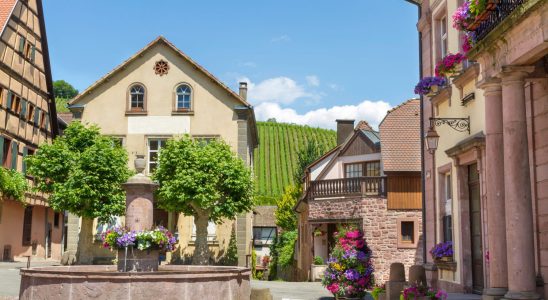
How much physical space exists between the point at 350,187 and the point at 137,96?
11.9m

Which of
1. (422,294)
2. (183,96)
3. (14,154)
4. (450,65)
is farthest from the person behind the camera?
(183,96)

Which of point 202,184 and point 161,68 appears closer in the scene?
point 202,184

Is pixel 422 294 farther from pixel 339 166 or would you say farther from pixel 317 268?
pixel 339 166

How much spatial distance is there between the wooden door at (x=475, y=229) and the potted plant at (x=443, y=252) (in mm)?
1091

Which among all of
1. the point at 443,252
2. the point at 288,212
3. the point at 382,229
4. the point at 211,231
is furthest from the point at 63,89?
the point at 443,252

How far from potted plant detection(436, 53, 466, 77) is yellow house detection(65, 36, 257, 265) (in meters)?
18.6

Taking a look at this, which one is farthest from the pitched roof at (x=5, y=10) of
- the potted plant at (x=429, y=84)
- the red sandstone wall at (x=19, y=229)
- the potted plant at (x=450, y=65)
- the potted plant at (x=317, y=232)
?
the potted plant at (x=450, y=65)

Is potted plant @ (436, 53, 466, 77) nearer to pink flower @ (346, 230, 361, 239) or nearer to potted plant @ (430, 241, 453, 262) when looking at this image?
potted plant @ (430, 241, 453, 262)

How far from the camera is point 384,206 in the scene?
28.0m

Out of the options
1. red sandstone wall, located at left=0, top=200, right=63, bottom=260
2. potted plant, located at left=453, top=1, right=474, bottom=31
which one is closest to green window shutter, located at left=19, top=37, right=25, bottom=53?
red sandstone wall, located at left=0, top=200, right=63, bottom=260

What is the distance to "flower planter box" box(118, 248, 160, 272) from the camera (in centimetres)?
1492

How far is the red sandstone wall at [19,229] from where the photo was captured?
110 ft

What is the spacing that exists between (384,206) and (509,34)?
18567 mm

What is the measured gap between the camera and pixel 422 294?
11852 mm
